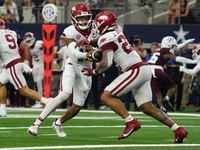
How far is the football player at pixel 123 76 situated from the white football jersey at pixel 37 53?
294 inches

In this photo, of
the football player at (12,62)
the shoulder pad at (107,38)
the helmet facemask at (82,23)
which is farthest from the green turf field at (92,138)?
the helmet facemask at (82,23)

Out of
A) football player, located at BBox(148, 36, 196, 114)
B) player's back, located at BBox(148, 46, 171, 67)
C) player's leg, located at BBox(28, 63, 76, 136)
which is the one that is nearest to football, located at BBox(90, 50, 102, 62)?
player's leg, located at BBox(28, 63, 76, 136)

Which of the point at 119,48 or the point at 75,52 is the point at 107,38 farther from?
the point at 75,52

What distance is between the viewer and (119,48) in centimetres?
568

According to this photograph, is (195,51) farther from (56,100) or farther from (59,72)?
(56,100)

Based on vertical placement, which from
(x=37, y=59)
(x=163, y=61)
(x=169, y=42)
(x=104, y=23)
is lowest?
(x=37, y=59)

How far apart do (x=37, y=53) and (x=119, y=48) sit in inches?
305

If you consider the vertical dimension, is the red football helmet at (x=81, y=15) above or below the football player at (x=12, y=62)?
above

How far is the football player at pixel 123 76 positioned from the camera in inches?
220

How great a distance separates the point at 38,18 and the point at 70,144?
463 inches

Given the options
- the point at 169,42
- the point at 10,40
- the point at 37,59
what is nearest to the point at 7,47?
the point at 10,40

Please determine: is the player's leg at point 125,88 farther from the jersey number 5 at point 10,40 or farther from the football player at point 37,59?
the football player at point 37,59

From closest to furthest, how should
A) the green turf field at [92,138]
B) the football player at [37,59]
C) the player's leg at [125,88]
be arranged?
1. the green turf field at [92,138]
2. the player's leg at [125,88]
3. the football player at [37,59]

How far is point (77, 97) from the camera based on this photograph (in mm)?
6516
